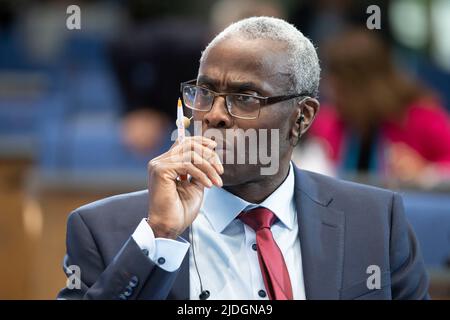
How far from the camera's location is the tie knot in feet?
7.42

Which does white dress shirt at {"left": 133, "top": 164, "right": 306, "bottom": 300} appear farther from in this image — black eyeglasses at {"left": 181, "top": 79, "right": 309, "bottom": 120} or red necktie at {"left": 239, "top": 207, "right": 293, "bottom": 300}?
black eyeglasses at {"left": 181, "top": 79, "right": 309, "bottom": 120}

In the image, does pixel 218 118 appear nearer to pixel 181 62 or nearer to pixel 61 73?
pixel 181 62

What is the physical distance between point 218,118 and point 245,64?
138 mm

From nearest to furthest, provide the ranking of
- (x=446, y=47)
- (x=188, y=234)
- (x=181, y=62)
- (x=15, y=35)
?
(x=188, y=234) < (x=181, y=62) < (x=446, y=47) < (x=15, y=35)

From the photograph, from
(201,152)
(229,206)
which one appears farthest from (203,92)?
(229,206)

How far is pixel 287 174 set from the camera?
2.38 m

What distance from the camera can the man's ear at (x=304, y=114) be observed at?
90.7 inches

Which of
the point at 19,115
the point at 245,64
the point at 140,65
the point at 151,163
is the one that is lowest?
the point at 19,115

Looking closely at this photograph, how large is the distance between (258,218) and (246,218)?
0.09ft

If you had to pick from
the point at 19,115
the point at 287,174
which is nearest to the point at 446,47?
the point at 19,115

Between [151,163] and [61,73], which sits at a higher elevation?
[151,163]

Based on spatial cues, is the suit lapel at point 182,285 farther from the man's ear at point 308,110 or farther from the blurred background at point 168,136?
the blurred background at point 168,136

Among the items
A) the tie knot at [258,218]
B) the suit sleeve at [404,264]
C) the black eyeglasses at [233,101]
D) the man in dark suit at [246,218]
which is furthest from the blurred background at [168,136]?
the black eyeglasses at [233,101]

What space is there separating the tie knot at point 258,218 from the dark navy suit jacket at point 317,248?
7 centimetres
